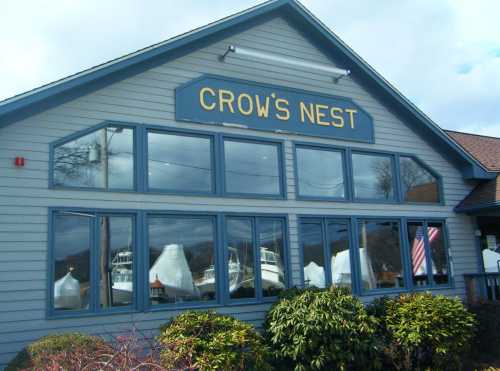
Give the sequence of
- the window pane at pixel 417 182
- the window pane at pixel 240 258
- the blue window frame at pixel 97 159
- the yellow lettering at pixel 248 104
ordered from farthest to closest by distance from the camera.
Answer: the window pane at pixel 417 182 → the yellow lettering at pixel 248 104 → the window pane at pixel 240 258 → the blue window frame at pixel 97 159

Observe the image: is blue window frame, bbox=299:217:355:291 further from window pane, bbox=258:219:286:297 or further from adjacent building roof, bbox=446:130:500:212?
adjacent building roof, bbox=446:130:500:212

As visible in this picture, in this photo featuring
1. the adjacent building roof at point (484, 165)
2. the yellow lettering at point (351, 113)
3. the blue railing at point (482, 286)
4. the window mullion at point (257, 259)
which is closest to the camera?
the window mullion at point (257, 259)

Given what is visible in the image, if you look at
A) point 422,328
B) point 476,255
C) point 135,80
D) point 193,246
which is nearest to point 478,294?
point 476,255

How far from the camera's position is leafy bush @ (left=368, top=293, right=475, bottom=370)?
31.8ft

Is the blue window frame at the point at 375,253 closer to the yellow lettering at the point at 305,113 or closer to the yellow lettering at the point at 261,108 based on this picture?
the yellow lettering at the point at 305,113

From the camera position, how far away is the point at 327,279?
10977 mm

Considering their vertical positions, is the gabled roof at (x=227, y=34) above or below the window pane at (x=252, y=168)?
above

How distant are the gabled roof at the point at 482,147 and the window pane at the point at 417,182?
5.46 ft

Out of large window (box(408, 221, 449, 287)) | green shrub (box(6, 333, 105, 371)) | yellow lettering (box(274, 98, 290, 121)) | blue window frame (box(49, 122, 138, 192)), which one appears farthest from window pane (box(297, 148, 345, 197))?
green shrub (box(6, 333, 105, 371))

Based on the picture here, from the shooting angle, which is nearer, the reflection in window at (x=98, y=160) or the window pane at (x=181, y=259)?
the reflection in window at (x=98, y=160)

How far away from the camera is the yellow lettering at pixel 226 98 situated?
10512mm

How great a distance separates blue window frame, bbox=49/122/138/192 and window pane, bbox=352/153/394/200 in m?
5.03

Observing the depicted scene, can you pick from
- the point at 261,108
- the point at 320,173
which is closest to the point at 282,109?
the point at 261,108

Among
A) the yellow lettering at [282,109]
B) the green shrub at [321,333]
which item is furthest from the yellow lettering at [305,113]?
the green shrub at [321,333]
